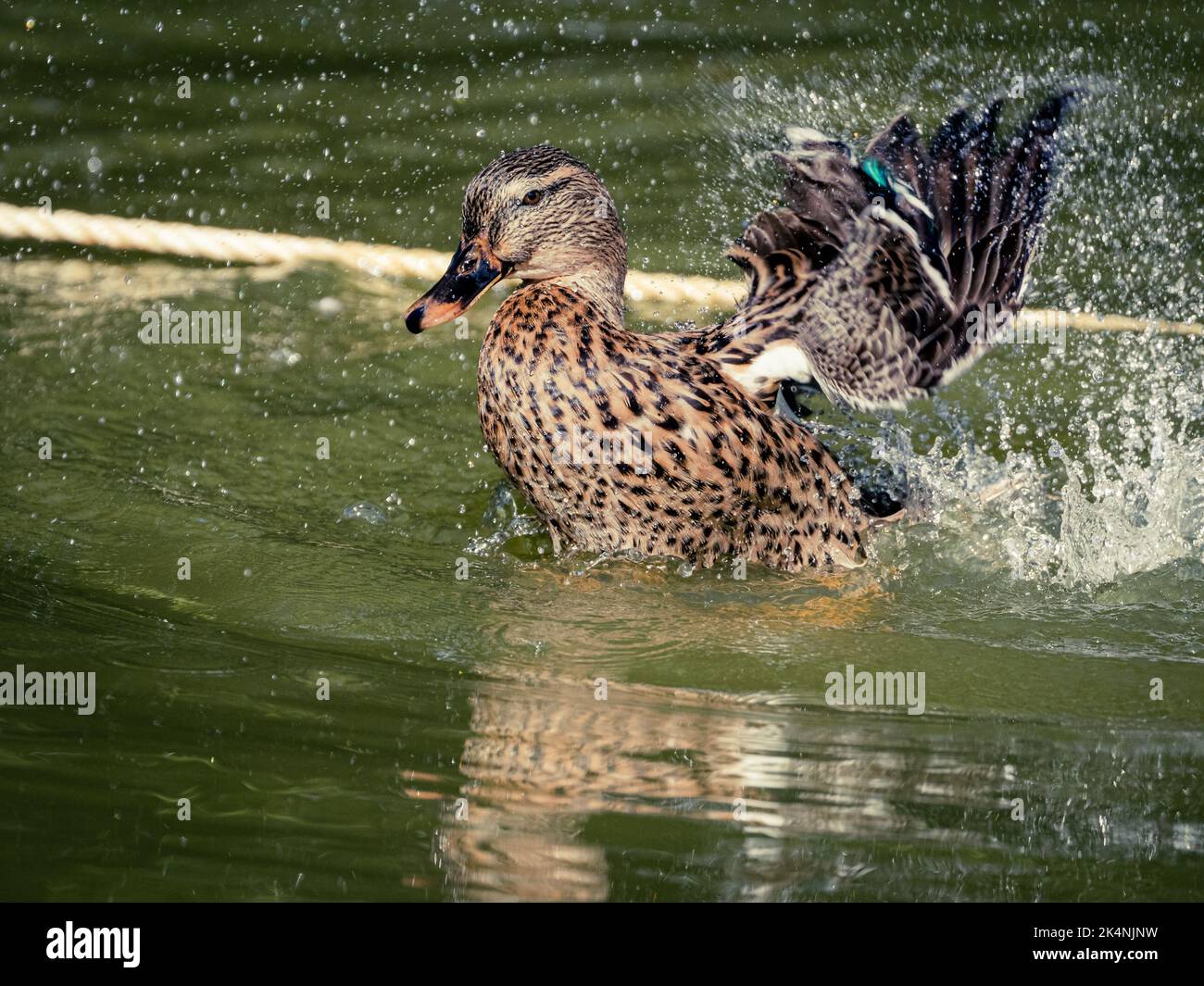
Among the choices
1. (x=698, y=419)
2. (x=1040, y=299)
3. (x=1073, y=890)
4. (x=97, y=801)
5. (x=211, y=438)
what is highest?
(x=1040, y=299)

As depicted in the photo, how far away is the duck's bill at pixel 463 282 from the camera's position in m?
4.21

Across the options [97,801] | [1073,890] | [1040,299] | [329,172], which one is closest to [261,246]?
[329,172]

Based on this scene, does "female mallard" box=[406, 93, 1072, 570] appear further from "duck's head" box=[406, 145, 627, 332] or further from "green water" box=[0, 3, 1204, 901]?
"green water" box=[0, 3, 1204, 901]

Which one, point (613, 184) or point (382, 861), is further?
point (613, 184)

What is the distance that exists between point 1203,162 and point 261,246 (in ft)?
15.0

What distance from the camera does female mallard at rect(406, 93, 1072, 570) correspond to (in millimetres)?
4008

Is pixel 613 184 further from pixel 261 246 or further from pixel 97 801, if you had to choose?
pixel 97 801

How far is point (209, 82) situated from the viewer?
770 centimetres

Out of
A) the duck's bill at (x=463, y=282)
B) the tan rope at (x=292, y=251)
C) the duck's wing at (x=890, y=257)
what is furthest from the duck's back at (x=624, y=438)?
the tan rope at (x=292, y=251)

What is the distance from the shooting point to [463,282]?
425cm

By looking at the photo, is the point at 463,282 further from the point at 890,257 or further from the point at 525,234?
the point at 890,257

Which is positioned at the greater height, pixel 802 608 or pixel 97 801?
pixel 802 608

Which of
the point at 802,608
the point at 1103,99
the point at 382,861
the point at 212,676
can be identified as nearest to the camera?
the point at 382,861

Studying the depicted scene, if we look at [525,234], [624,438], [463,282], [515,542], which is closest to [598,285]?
[525,234]
